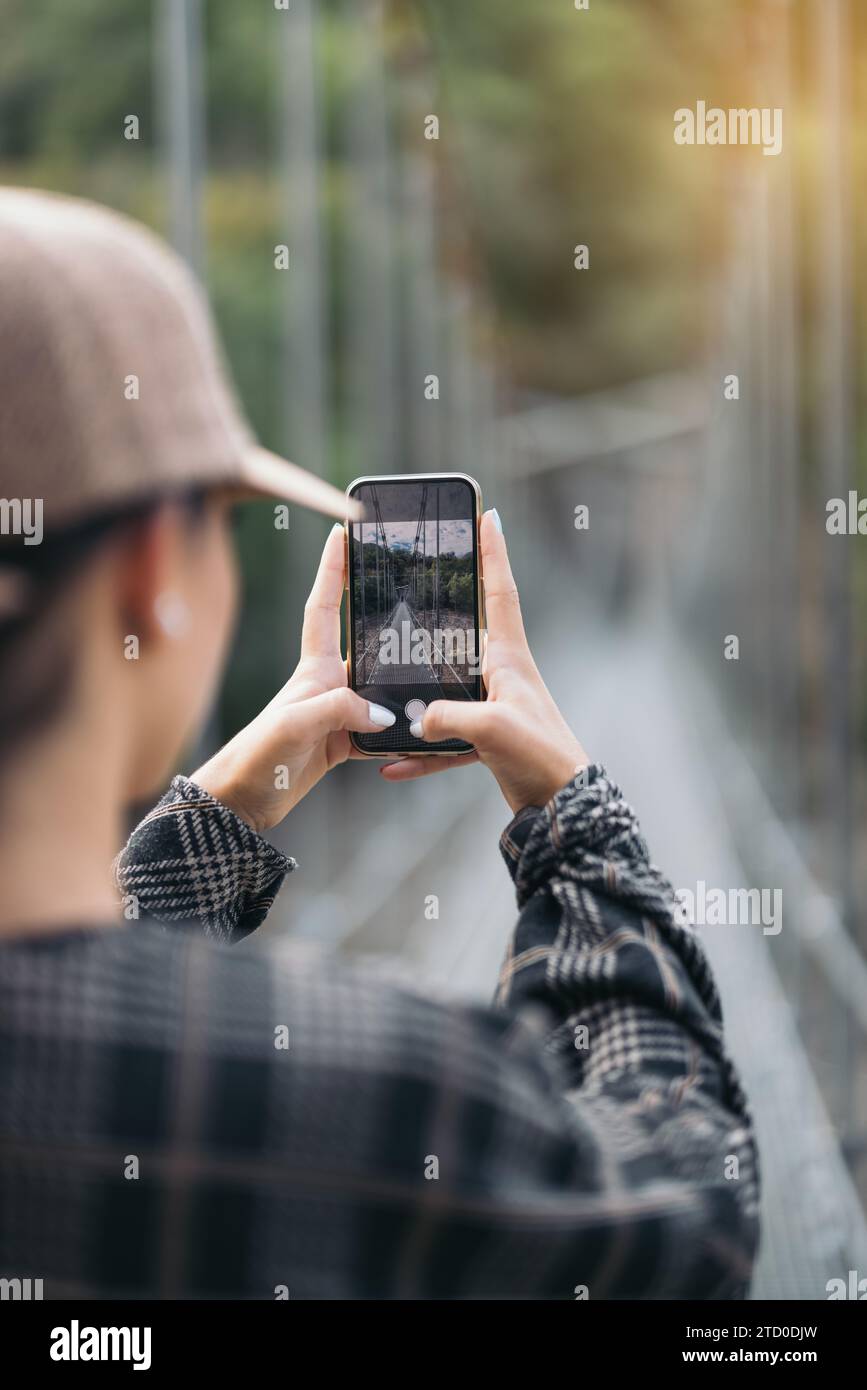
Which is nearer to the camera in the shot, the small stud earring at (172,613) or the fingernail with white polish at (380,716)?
the small stud earring at (172,613)

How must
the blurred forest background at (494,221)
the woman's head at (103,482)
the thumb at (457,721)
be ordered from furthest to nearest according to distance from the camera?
the blurred forest background at (494,221), the thumb at (457,721), the woman's head at (103,482)

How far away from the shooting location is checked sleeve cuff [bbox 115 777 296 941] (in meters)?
0.48

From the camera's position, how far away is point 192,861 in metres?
0.48

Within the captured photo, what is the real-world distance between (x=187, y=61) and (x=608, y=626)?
13590mm

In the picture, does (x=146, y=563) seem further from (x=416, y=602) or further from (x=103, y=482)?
(x=416, y=602)

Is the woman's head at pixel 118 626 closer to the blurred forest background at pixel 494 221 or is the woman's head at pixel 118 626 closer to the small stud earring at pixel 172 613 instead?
the small stud earring at pixel 172 613

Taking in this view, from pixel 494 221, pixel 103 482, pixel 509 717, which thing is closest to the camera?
pixel 103 482

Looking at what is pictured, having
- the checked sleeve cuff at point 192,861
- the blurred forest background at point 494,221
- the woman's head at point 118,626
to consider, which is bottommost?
the checked sleeve cuff at point 192,861

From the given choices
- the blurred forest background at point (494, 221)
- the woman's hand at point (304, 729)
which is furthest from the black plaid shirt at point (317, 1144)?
the blurred forest background at point (494, 221)

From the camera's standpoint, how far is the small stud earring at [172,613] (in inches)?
13.2

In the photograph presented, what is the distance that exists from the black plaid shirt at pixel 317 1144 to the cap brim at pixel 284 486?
10 centimetres

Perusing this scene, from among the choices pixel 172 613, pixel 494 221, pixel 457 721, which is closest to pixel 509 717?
pixel 457 721

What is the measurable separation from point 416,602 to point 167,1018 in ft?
0.53

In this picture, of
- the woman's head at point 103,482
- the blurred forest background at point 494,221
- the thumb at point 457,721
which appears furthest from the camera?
the blurred forest background at point 494,221
